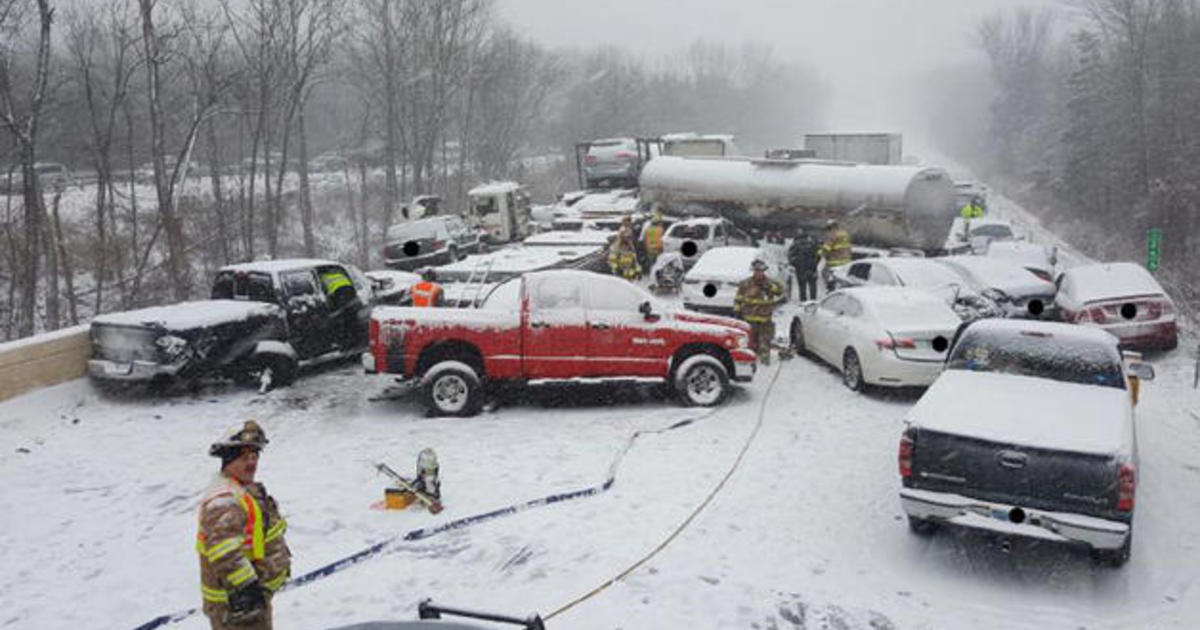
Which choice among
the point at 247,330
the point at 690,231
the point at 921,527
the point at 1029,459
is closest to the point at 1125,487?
the point at 1029,459

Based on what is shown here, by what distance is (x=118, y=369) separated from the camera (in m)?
11.4

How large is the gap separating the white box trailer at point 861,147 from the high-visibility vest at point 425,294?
2336cm

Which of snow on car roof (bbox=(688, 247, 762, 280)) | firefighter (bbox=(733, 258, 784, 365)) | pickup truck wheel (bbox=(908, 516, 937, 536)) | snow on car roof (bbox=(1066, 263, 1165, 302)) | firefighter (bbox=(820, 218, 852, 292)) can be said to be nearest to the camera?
pickup truck wheel (bbox=(908, 516, 937, 536))

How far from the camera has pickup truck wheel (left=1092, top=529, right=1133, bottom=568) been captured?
6.71 metres

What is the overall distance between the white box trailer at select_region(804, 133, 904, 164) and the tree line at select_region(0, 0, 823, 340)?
16.6m

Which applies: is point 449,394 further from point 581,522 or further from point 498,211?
point 498,211

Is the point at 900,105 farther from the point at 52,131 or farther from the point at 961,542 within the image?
→ the point at 961,542

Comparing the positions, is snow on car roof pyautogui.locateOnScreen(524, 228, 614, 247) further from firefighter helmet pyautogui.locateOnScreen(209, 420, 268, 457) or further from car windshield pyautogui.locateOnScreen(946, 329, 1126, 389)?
firefighter helmet pyautogui.locateOnScreen(209, 420, 268, 457)

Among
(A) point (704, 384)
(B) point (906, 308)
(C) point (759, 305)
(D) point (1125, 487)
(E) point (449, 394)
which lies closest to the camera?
(D) point (1125, 487)

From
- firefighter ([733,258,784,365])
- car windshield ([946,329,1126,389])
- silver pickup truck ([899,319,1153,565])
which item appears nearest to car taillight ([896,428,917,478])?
silver pickup truck ([899,319,1153,565])

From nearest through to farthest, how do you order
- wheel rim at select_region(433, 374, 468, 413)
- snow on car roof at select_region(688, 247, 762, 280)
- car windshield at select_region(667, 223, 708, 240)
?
wheel rim at select_region(433, 374, 468, 413) → snow on car roof at select_region(688, 247, 762, 280) → car windshield at select_region(667, 223, 708, 240)

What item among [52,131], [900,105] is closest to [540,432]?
[52,131]

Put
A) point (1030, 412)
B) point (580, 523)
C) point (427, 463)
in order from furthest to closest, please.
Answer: point (427, 463)
point (580, 523)
point (1030, 412)

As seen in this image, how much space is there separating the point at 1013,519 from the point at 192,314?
399 inches
